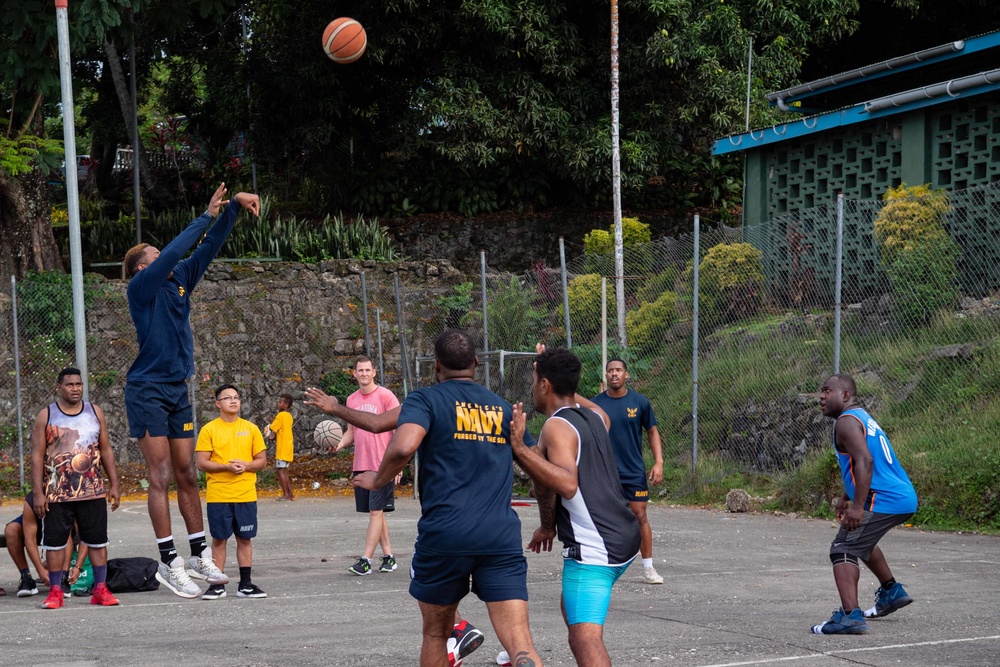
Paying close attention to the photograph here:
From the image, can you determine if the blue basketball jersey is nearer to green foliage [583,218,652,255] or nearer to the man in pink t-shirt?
the man in pink t-shirt

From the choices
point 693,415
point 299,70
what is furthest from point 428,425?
point 299,70

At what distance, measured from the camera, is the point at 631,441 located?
32.4 feet

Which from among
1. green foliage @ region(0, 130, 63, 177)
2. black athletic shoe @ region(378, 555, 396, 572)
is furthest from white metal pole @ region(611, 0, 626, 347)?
green foliage @ region(0, 130, 63, 177)

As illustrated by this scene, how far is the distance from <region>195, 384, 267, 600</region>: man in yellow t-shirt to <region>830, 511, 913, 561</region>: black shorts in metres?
4.29

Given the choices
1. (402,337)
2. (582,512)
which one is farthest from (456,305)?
(582,512)

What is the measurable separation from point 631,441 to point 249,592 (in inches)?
129

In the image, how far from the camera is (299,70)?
2678cm

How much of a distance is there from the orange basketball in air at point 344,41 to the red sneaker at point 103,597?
24.5 ft

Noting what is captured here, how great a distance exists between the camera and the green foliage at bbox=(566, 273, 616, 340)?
19281 mm

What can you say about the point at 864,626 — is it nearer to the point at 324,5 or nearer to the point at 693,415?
the point at 693,415

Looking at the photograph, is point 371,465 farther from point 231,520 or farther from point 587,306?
point 587,306

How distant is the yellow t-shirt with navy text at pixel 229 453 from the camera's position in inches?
361

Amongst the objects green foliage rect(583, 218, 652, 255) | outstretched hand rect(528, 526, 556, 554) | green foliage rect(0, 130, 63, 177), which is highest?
green foliage rect(0, 130, 63, 177)

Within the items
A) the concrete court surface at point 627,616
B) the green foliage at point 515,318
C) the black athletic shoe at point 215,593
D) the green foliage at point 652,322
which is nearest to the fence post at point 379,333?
the green foliage at point 515,318
